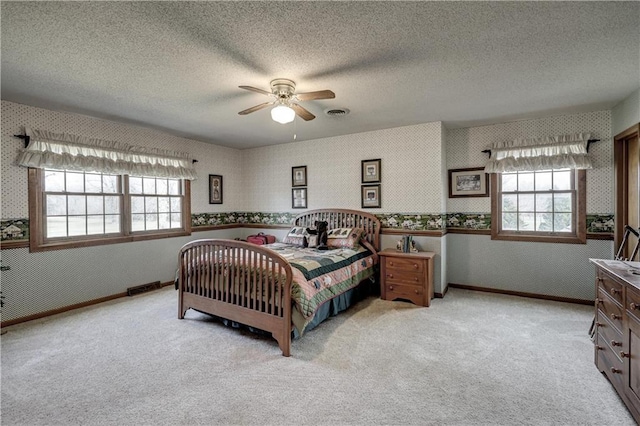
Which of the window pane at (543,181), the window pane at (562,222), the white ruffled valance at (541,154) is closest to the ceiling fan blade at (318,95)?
the white ruffled valance at (541,154)

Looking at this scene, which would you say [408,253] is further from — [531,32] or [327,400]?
[531,32]

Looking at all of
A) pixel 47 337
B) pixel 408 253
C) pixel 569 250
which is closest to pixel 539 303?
pixel 569 250

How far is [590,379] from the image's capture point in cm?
230

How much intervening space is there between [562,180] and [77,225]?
22.3ft

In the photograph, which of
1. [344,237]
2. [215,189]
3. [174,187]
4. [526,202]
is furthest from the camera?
[215,189]

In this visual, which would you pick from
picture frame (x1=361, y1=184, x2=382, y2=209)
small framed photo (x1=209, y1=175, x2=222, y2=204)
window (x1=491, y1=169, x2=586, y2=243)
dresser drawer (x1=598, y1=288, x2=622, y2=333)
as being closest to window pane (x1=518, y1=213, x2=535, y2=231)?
window (x1=491, y1=169, x2=586, y2=243)

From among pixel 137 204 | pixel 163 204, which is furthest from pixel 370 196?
pixel 137 204

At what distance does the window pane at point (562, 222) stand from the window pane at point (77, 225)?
6658 mm

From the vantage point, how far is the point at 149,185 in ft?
16.2

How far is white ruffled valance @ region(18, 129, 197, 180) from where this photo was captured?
3.62m

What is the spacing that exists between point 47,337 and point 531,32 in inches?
203

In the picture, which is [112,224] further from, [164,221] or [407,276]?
[407,276]

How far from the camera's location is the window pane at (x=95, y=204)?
13.8 ft

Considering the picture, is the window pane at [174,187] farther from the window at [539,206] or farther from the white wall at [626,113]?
the white wall at [626,113]
